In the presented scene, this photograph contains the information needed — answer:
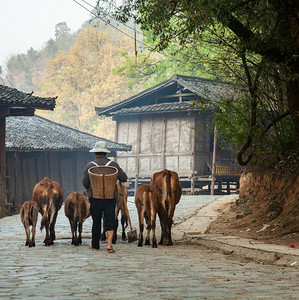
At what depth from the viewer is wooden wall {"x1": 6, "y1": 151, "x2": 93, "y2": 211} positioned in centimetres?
2525

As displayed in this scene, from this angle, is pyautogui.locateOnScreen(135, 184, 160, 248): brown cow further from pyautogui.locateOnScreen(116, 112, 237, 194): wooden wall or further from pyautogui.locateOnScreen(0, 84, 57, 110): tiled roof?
pyautogui.locateOnScreen(116, 112, 237, 194): wooden wall

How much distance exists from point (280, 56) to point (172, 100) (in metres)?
23.0

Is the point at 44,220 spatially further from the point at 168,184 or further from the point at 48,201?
the point at 168,184

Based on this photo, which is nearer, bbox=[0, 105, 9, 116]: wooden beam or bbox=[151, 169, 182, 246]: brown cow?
bbox=[151, 169, 182, 246]: brown cow

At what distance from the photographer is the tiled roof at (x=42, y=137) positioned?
25.7m

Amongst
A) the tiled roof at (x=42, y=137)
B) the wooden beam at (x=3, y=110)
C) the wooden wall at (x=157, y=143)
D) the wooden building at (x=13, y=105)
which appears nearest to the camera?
the wooden building at (x=13, y=105)

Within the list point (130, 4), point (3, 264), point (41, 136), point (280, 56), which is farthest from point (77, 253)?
point (41, 136)

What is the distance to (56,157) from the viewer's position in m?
31.3

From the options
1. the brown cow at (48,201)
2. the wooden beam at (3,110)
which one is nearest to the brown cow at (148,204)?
the brown cow at (48,201)

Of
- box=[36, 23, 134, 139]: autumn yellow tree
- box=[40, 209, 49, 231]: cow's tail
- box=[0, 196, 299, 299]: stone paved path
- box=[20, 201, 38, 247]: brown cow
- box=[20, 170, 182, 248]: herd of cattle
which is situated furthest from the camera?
box=[36, 23, 134, 139]: autumn yellow tree

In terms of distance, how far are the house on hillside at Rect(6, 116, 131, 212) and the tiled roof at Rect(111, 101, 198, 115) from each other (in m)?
2.21

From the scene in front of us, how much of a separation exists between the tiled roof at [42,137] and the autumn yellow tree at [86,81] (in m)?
24.8

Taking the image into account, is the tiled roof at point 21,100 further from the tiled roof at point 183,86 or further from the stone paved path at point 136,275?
the tiled roof at point 183,86

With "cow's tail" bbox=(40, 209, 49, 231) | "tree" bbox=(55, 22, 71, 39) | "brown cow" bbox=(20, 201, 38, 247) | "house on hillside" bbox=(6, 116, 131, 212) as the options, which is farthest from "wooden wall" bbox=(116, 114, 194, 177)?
"tree" bbox=(55, 22, 71, 39)
